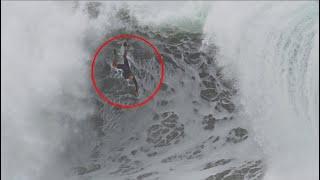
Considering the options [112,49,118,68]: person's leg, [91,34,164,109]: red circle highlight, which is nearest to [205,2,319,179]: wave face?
[91,34,164,109]: red circle highlight

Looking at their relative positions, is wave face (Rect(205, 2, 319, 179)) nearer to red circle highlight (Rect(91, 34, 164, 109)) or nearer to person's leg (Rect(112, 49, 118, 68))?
red circle highlight (Rect(91, 34, 164, 109))

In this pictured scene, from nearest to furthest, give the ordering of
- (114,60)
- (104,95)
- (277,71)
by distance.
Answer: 1. (277,71)
2. (104,95)
3. (114,60)

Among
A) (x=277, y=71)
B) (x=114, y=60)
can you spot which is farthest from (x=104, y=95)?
(x=277, y=71)

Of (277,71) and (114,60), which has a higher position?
(114,60)

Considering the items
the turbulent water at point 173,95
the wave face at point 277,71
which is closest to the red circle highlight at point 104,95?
the turbulent water at point 173,95

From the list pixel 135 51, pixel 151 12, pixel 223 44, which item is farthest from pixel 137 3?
pixel 223 44

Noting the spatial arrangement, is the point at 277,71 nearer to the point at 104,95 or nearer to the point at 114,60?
the point at 114,60
